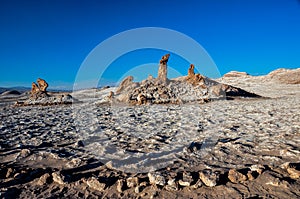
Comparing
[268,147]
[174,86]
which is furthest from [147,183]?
[174,86]

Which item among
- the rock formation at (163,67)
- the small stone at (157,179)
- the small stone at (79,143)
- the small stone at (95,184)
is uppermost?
the rock formation at (163,67)

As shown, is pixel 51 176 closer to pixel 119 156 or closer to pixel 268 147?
pixel 119 156

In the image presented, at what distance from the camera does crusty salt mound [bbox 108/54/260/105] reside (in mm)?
17703

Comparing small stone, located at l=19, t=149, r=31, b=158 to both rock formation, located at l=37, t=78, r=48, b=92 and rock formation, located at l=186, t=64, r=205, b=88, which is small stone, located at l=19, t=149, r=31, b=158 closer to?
rock formation, located at l=186, t=64, r=205, b=88

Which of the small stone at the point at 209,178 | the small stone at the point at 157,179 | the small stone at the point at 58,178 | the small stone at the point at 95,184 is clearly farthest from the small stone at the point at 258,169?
the small stone at the point at 58,178

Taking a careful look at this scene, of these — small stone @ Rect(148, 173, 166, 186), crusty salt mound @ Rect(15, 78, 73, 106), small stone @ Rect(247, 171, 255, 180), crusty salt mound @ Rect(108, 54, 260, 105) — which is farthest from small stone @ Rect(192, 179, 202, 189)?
crusty salt mound @ Rect(15, 78, 73, 106)

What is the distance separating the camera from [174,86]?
19.9 meters

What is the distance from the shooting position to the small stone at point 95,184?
3.78m

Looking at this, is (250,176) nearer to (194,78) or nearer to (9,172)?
(9,172)

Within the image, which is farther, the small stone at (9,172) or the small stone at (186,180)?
the small stone at (9,172)

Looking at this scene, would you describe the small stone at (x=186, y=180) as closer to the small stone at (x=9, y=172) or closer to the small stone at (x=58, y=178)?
the small stone at (x=58, y=178)

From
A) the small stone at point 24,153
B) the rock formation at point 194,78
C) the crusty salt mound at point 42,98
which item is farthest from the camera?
the rock formation at point 194,78

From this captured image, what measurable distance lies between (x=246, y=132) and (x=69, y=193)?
5442mm

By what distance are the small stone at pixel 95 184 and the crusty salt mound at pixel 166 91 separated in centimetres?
1286
